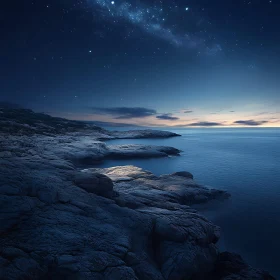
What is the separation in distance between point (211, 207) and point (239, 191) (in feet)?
34.0

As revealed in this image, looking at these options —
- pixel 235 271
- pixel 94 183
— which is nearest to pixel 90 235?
pixel 94 183

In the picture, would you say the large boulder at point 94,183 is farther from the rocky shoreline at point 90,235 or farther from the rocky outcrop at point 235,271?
the rocky outcrop at point 235,271

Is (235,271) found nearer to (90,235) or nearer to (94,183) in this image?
(90,235)

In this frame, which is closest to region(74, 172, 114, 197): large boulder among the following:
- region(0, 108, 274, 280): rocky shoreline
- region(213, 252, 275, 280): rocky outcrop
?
region(0, 108, 274, 280): rocky shoreline

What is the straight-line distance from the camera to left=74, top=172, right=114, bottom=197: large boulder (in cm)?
1166

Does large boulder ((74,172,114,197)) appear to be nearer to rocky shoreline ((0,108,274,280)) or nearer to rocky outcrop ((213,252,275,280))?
rocky shoreline ((0,108,274,280))

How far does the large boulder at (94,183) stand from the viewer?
1166 centimetres

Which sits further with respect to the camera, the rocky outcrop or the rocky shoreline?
A: the rocky outcrop

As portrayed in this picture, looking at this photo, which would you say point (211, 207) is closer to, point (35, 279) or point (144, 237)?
point (144, 237)

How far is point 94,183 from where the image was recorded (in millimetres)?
11875

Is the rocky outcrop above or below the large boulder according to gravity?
below

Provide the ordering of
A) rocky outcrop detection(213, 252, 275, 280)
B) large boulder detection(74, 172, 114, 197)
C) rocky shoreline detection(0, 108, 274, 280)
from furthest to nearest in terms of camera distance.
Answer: large boulder detection(74, 172, 114, 197) → rocky outcrop detection(213, 252, 275, 280) → rocky shoreline detection(0, 108, 274, 280)

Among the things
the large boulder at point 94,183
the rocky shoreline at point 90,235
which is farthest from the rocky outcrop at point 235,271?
the large boulder at point 94,183

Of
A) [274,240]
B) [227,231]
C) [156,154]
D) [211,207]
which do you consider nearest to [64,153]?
[156,154]
